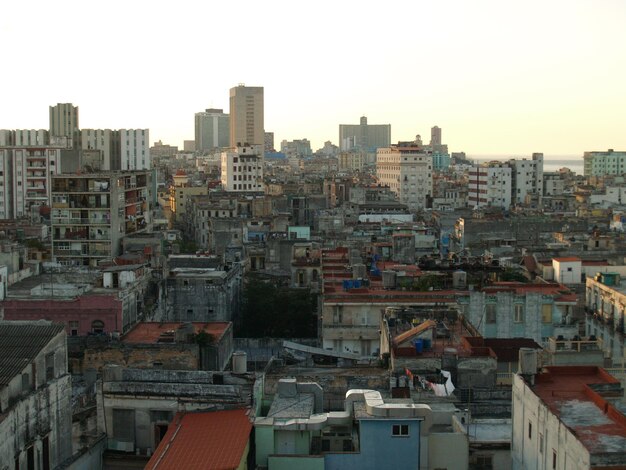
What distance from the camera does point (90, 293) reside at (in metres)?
36.8

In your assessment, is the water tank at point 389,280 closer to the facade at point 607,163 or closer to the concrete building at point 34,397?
the concrete building at point 34,397

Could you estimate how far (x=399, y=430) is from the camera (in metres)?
19.0

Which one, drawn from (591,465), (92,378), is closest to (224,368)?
(92,378)

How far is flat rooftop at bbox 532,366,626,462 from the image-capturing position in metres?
16.4

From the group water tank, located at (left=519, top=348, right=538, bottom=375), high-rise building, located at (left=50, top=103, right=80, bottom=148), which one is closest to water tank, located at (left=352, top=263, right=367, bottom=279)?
water tank, located at (left=519, top=348, right=538, bottom=375)

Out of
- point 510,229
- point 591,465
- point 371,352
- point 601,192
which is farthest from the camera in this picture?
point 601,192

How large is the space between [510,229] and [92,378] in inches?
1928

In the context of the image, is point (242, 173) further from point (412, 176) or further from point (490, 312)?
point (490, 312)

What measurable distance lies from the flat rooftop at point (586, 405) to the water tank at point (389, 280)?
17801mm

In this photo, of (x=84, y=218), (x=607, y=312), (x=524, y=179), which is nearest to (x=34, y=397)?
(x=607, y=312)

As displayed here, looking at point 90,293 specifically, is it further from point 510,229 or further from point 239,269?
point 510,229

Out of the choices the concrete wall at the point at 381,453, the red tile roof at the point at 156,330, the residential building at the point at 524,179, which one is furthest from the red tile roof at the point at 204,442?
the residential building at the point at 524,179

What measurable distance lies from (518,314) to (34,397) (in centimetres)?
2001

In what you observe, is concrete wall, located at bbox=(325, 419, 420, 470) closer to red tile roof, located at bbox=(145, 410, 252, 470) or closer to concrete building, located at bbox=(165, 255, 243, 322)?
red tile roof, located at bbox=(145, 410, 252, 470)
